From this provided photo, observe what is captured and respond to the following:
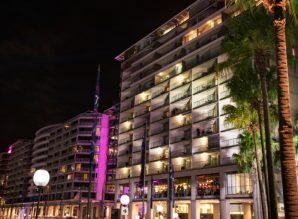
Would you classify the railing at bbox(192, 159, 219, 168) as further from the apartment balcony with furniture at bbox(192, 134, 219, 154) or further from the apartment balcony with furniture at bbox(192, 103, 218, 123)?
the apartment balcony with furniture at bbox(192, 103, 218, 123)

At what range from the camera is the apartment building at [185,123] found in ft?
194

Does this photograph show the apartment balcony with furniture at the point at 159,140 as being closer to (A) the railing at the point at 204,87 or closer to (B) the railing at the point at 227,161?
(A) the railing at the point at 204,87

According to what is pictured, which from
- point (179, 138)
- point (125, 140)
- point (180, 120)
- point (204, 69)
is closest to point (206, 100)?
point (204, 69)

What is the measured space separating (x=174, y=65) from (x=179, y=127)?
44.7 feet

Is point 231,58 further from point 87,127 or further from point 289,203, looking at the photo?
point 87,127

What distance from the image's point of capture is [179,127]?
232 ft

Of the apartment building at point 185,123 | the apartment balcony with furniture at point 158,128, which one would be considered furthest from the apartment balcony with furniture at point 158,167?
the apartment balcony with furniture at point 158,128

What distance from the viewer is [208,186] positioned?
203 ft

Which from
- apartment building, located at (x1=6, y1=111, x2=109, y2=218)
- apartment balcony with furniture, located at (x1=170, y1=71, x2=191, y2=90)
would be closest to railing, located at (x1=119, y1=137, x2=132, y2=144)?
apartment building, located at (x1=6, y1=111, x2=109, y2=218)

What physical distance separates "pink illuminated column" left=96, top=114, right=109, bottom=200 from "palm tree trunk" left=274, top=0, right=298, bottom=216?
344ft

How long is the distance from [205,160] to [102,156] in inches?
2383

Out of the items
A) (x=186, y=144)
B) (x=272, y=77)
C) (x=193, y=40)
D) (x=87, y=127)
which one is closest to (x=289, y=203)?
(x=272, y=77)

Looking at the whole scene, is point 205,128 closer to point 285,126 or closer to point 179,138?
point 179,138

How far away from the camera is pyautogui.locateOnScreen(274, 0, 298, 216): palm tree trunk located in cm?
1412
